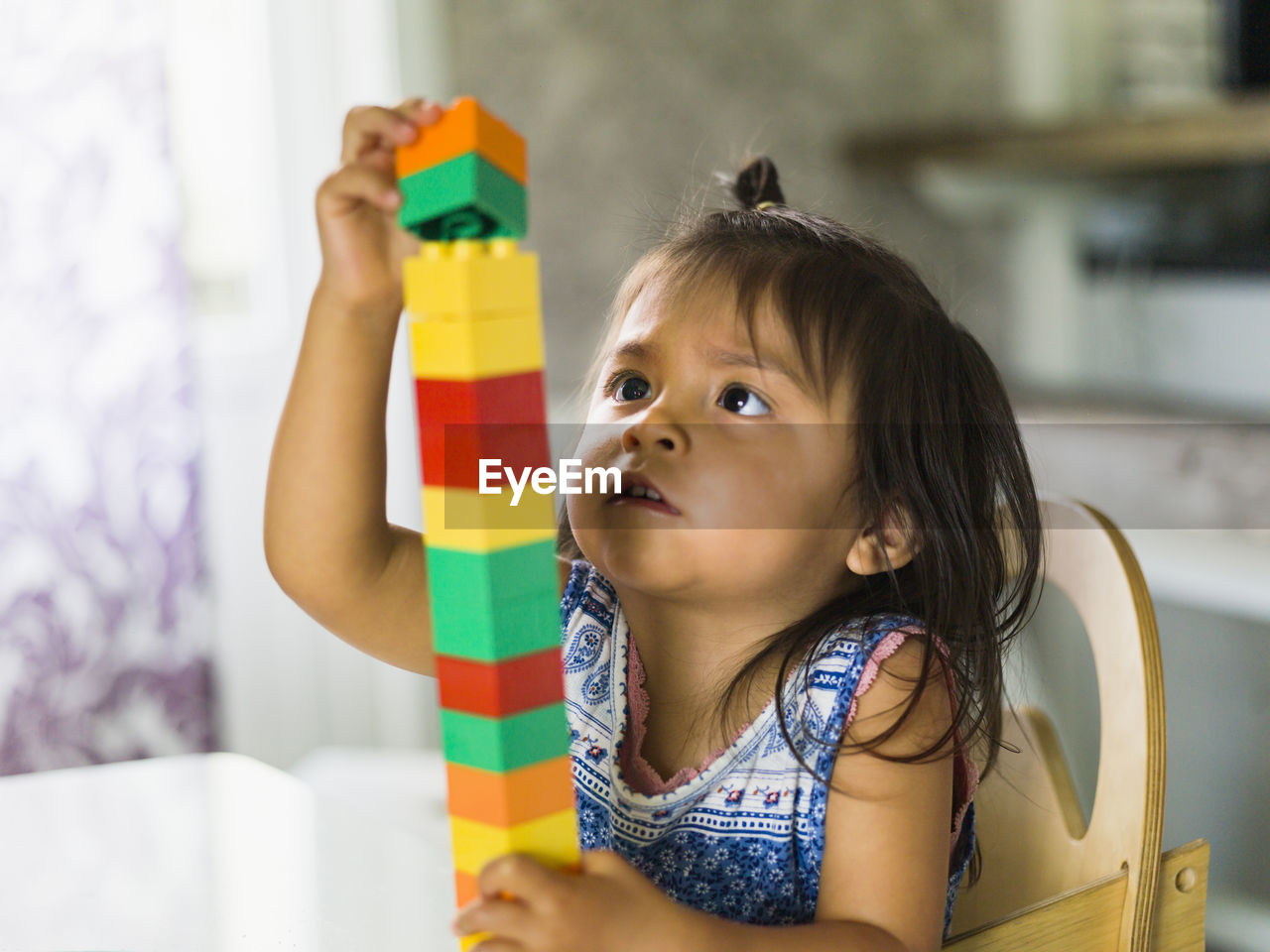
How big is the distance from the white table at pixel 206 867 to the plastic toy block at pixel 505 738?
0.73ft

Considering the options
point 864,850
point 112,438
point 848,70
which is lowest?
point 864,850

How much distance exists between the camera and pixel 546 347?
2295 mm

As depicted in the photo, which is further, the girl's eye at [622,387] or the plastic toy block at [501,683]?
the girl's eye at [622,387]

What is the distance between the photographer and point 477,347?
16.2 inches

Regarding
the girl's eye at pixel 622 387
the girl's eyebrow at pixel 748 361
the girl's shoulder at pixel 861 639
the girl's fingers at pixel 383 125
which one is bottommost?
the girl's shoulder at pixel 861 639

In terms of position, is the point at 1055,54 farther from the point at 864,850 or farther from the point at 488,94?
the point at 864,850

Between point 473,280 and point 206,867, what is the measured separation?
449 mm

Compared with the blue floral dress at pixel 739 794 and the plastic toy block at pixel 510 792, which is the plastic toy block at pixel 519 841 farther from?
the blue floral dress at pixel 739 794

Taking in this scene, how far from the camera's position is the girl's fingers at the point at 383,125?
0.46 m

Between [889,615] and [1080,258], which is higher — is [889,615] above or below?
below

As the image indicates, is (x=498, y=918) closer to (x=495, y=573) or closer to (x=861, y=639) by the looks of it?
(x=495, y=573)

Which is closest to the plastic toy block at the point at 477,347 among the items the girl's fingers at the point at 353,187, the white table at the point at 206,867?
the girl's fingers at the point at 353,187

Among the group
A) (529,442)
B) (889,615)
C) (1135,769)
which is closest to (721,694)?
(889,615)

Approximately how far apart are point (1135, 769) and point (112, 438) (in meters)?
1.63
